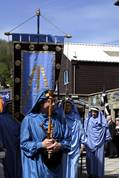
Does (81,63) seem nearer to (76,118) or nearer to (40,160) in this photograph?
(76,118)

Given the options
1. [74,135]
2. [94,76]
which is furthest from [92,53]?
[74,135]

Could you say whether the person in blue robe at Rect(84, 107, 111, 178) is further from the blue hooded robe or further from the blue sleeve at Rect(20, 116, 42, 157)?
the blue sleeve at Rect(20, 116, 42, 157)

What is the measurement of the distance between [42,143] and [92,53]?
1772 inches

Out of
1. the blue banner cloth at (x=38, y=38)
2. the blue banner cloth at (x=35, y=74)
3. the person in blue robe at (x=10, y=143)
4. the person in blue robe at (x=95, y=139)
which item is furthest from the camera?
the person in blue robe at (x=95, y=139)

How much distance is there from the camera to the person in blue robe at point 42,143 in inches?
243

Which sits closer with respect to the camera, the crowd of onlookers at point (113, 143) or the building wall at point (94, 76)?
the crowd of onlookers at point (113, 143)

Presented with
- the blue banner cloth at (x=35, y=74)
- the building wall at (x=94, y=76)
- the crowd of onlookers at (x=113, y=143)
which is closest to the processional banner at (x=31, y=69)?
the blue banner cloth at (x=35, y=74)

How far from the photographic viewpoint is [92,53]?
50.9 m

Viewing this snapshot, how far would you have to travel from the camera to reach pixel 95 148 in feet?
45.0

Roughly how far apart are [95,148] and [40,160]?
7559 mm

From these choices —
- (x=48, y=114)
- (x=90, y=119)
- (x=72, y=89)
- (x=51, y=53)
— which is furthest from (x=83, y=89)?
(x=48, y=114)

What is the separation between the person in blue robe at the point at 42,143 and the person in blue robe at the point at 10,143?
9.07 ft

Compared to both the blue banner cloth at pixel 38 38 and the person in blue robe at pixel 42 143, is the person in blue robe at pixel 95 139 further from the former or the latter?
the person in blue robe at pixel 42 143

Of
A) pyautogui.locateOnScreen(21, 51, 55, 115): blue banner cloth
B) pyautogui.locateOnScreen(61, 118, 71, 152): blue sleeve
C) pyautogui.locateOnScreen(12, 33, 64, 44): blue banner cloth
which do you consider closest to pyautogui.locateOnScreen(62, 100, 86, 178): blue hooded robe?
pyautogui.locateOnScreen(21, 51, 55, 115): blue banner cloth
